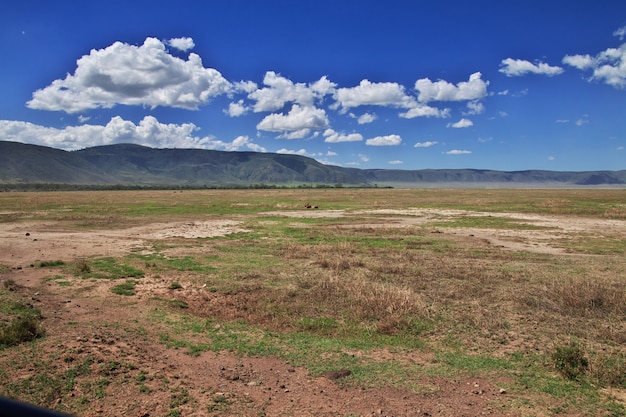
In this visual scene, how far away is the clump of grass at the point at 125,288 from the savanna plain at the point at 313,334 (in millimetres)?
70

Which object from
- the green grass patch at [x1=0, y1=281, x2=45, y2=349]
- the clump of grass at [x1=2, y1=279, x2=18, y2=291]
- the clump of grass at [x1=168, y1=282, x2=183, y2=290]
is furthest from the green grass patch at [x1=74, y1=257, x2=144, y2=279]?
the green grass patch at [x1=0, y1=281, x2=45, y2=349]

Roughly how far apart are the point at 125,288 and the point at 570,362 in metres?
13.5

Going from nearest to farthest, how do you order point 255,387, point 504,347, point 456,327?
point 255,387, point 504,347, point 456,327

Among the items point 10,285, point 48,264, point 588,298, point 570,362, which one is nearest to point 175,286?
point 10,285

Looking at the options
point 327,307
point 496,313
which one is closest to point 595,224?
point 496,313

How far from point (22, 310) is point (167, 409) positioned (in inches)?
274

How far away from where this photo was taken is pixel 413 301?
39.1 feet

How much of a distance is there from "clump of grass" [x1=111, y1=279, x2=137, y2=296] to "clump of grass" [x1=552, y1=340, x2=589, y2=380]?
12.6 meters

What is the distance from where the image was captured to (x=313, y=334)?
10453mm

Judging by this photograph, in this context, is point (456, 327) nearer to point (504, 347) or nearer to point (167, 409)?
point (504, 347)

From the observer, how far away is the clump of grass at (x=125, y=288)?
Result: 13586mm

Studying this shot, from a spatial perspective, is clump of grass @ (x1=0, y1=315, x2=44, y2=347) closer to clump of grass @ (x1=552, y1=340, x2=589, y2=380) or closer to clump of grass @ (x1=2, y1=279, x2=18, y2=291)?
clump of grass @ (x1=2, y1=279, x2=18, y2=291)

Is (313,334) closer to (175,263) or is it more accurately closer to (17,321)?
(17,321)

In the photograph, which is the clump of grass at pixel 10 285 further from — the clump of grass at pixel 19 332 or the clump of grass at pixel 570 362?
the clump of grass at pixel 570 362
